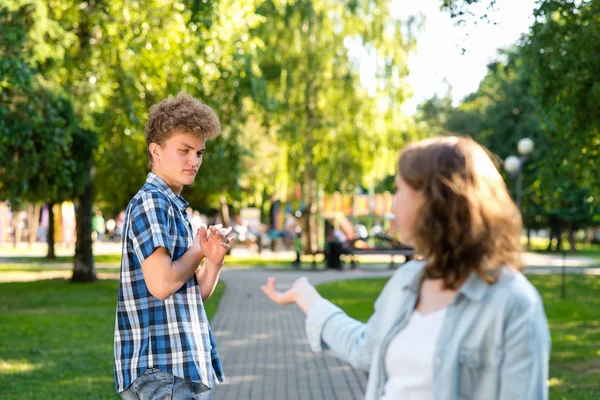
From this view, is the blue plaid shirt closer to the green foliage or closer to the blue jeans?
the blue jeans

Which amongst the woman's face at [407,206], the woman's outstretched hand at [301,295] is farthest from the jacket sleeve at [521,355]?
the woman's outstretched hand at [301,295]

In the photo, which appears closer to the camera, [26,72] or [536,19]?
[536,19]

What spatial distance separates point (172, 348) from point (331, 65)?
3439cm

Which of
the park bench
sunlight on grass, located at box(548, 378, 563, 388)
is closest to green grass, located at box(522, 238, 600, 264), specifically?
the park bench

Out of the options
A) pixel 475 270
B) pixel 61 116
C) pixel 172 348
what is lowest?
pixel 172 348

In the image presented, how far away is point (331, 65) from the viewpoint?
123 ft

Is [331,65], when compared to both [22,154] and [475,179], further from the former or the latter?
[475,179]

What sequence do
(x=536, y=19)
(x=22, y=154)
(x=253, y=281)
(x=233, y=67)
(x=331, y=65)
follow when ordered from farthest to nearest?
1. (x=331, y=65)
2. (x=253, y=281)
3. (x=233, y=67)
4. (x=22, y=154)
5. (x=536, y=19)

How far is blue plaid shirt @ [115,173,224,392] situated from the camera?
3.45 metres

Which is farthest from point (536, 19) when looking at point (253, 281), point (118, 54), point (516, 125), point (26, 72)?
point (516, 125)

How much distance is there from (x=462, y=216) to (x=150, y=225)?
134cm

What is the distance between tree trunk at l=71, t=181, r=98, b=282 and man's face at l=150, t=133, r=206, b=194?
20990mm

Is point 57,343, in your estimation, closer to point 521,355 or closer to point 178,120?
point 178,120

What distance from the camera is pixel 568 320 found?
16.7m
